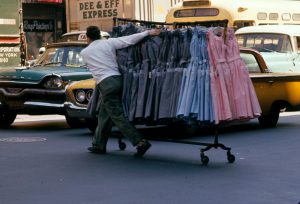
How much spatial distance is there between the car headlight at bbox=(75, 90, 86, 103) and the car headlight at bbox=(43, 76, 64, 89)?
658 millimetres

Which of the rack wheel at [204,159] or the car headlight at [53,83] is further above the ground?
the car headlight at [53,83]

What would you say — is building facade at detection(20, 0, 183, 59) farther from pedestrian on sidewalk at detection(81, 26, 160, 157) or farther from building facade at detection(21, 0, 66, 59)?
pedestrian on sidewalk at detection(81, 26, 160, 157)

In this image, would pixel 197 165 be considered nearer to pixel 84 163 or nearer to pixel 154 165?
pixel 154 165

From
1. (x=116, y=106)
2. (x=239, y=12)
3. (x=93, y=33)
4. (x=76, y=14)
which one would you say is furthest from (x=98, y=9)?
(x=116, y=106)

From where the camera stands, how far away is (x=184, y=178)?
8.28 m

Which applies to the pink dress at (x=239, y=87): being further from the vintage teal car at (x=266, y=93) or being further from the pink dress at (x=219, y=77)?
the vintage teal car at (x=266, y=93)

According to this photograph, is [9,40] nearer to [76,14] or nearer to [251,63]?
[251,63]

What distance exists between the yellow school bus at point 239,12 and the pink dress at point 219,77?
10.8 meters

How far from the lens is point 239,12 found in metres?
20.4

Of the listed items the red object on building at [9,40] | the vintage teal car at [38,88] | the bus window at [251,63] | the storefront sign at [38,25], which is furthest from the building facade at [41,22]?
the bus window at [251,63]

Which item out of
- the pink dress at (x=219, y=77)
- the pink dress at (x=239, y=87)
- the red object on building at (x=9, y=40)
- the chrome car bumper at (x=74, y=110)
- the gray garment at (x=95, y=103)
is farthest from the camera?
the red object on building at (x=9, y=40)

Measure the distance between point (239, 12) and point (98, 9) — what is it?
240 inches

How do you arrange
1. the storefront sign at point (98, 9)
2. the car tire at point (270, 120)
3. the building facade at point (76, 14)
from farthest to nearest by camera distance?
the storefront sign at point (98, 9)
the building facade at point (76, 14)
the car tire at point (270, 120)

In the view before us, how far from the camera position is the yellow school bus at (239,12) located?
800 inches
